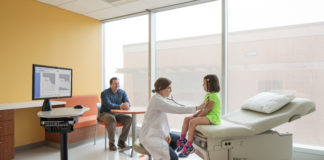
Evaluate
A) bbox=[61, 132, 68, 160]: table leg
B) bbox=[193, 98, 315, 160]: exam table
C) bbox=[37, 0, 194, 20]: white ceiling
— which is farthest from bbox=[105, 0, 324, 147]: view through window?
bbox=[61, 132, 68, 160]: table leg

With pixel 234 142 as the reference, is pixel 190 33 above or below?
above

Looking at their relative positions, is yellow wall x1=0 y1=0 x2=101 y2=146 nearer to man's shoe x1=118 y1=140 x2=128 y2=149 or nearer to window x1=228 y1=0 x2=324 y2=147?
man's shoe x1=118 y1=140 x2=128 y2=149

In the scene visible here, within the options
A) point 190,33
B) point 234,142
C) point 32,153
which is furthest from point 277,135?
point 32,153

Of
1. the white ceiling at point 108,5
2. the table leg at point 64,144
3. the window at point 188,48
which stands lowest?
the table leg at point 64,144

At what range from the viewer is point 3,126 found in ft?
10.2

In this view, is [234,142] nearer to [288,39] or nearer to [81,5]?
[288,39]

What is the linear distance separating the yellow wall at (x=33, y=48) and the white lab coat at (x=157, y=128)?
271 centimetres

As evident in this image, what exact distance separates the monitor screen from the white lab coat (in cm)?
149

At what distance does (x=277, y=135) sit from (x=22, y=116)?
390cm

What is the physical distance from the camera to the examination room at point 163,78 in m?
2.39

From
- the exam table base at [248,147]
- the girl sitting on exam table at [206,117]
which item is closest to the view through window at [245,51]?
the exam table base at [248,147]

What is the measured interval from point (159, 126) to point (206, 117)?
0.61 meters

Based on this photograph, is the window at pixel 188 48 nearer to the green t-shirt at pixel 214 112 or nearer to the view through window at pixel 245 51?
the view through window at pixel 245 51

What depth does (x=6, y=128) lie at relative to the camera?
313cm
